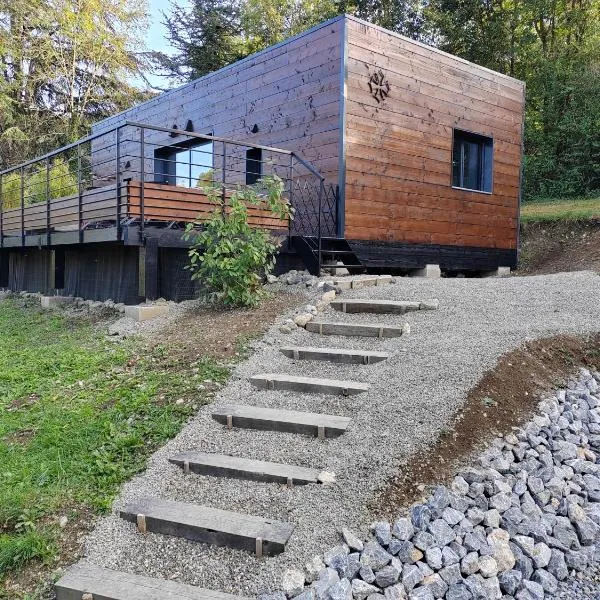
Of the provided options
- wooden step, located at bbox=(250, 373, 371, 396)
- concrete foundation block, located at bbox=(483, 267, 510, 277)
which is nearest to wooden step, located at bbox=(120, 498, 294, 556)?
wooden step, located at bbox=(250, 373, 371, 396)

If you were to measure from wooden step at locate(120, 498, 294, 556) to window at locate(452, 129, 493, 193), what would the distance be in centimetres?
826

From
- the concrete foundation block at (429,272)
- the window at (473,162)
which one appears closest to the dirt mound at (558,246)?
the window at (473,162)

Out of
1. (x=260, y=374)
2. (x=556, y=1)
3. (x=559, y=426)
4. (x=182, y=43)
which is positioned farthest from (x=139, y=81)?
(x=559, y=426)

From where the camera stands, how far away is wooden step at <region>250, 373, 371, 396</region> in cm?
411

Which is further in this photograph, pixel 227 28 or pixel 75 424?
pixel 227 28

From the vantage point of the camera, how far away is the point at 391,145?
8.73m

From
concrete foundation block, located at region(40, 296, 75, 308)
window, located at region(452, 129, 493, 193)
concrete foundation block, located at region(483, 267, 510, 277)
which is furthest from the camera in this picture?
concrete foundation block, located at region(483, 267, 510, 277)

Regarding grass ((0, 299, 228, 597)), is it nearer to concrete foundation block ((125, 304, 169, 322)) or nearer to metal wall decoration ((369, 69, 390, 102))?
concrete foundation block ((125, 304, 169, 322))

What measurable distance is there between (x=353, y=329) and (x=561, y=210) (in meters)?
10.8

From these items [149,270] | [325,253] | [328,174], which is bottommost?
[149,270]

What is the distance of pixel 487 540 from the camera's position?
2725mm

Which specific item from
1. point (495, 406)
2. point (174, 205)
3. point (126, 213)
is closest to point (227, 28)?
point (174, 205)

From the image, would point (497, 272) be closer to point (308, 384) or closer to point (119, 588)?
point (308, 384)

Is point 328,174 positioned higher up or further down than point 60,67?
Result: further down
